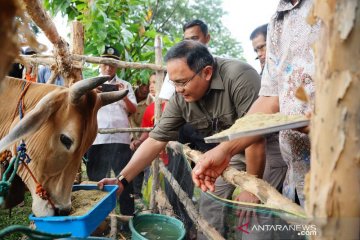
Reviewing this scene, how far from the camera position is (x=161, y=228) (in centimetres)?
281

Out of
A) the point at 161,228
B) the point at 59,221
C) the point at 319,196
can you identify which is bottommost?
the point at 161,228

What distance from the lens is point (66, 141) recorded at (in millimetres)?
2387

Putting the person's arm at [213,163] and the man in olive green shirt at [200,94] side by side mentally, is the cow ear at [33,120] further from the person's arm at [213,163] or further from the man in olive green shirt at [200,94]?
the person's arm at [213,163]

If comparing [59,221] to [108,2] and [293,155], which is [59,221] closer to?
[293,155]

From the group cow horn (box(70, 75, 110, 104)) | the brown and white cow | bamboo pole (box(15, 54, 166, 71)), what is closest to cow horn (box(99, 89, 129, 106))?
the brown and white cow

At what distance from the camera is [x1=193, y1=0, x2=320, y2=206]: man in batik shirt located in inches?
65.4

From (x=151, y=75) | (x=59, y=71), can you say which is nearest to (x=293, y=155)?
(x=59, y=71)

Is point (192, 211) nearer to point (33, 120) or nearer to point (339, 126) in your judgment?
point (33, 120)

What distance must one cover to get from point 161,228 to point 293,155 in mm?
1513

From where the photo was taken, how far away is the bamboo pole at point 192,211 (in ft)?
7.27

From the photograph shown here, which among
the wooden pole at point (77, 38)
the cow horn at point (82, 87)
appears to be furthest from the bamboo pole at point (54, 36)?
the cow horn at point (82, 87)

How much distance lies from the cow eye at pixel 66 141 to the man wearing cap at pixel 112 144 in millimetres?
1977

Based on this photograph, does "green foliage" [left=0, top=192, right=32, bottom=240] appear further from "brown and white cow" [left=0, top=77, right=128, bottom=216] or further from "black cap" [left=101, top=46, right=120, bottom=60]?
"black cap" [left=101, top=46, right=120, bottom=60]

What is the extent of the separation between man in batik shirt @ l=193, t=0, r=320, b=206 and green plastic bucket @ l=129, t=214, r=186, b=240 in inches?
41.5
